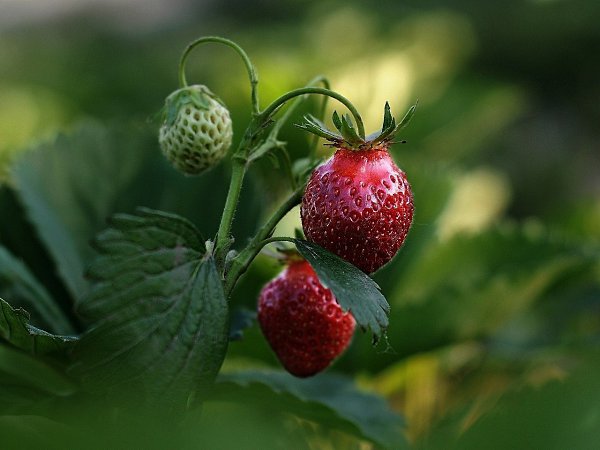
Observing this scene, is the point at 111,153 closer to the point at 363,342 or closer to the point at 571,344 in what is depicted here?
the point at 363,342

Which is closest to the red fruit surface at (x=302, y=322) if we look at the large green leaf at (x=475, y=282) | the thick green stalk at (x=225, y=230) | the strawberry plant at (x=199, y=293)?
the strawberry plant at (x=199, y=293)

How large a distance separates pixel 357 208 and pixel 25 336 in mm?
169

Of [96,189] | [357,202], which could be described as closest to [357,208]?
[357,202]

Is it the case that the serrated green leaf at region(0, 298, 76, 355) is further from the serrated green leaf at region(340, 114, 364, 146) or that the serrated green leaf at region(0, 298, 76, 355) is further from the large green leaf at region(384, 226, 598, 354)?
the large green leaf at region(384, 226, 598, 354)

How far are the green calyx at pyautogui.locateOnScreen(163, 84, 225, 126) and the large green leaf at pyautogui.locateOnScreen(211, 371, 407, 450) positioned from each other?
170 millimetres

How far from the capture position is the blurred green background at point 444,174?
70 cm

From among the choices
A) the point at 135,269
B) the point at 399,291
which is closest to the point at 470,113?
the point at 399,291

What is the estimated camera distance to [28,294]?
61cm

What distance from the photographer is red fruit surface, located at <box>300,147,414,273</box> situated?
461 mm

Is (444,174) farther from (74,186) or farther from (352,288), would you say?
(352,288)

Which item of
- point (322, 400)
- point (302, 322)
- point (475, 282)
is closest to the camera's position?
point (302, 322)

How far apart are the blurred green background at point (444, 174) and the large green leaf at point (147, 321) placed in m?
0.11

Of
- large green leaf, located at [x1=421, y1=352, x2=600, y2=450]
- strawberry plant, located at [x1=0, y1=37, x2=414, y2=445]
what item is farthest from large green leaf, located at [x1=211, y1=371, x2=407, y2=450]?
large green leaf, located at [x1=421, y1=352, x2=600, y2=450]

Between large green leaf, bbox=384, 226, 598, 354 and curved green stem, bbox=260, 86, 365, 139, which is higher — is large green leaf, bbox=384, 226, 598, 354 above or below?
below
